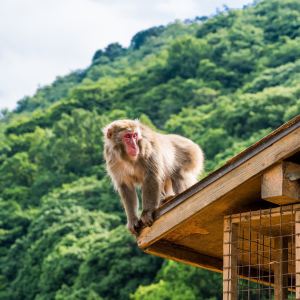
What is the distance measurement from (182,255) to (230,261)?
83cm

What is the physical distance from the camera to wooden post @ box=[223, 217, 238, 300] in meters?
4.06

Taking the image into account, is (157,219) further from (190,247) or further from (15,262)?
(15,262)

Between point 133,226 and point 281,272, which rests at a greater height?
point 133,226

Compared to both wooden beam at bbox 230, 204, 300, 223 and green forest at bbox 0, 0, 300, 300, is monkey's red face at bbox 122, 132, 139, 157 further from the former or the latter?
green forest at bbox 0, 0, 300, 300

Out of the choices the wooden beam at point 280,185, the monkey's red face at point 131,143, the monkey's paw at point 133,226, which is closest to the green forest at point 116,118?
the monkey's red face at point 131,143

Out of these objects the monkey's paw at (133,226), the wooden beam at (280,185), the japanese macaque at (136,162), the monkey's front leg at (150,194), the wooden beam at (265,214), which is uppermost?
the japanese macaque at (136,162)

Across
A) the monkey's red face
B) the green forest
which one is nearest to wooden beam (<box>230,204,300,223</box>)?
the monkey's red face

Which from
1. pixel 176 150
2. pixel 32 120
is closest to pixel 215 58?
pixel 32 120

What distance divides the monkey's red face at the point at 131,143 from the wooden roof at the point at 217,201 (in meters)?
1.06

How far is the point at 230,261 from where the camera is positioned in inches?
163

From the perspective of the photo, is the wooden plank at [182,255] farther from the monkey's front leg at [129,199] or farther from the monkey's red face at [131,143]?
the monkey's red face at [131,143]

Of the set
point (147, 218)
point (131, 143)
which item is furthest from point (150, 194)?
point (147, 218)

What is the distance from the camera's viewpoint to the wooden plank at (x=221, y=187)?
3746 millimetres

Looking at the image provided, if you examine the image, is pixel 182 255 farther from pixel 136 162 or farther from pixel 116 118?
pixel 116 118
